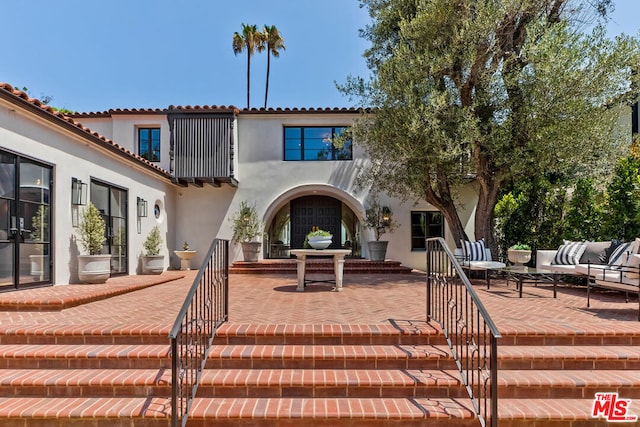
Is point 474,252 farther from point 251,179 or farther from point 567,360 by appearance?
point 251,179

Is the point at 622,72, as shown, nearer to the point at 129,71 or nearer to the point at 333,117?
the point at 333,117

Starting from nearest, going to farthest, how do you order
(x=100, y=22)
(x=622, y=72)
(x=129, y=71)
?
(x=622, y=72), (x=100, y=22), (x=129, y=71)

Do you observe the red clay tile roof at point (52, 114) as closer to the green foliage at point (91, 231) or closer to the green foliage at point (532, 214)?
the green foliage at point (91, 231)

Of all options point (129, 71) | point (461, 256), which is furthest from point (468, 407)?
point (129, 71)

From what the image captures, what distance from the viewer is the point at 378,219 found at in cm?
1248

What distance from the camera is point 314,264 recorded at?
1146cm

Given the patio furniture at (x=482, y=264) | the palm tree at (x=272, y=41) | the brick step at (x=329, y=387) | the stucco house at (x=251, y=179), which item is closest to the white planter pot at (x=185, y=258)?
the stucco house at (x=251, y=179)

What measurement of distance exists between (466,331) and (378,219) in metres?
9.10

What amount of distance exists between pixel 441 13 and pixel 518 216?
6.78 metres

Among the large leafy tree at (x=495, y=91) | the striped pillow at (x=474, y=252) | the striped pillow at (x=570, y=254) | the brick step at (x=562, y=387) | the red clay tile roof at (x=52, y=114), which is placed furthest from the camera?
the striped pillow at (x=474, y=252)

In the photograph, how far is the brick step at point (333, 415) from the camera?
3.18 meters

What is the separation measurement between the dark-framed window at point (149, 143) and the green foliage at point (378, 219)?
8047mm

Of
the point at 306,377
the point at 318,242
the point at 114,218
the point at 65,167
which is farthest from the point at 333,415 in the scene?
the point at 114,218

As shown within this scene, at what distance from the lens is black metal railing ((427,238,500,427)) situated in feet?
9.32
